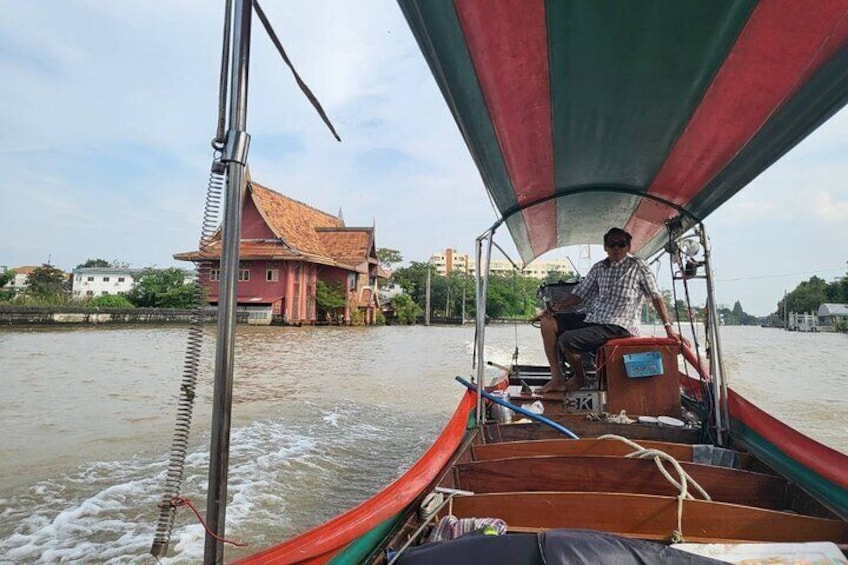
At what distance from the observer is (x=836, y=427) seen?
5773 mm

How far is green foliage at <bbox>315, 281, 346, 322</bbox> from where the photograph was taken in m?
20.1

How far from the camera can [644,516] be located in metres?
1.39

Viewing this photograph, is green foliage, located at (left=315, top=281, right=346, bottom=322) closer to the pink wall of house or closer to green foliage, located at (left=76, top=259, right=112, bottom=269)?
the pink wall of house

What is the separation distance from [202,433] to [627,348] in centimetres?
381

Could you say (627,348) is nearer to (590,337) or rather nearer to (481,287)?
(590,337)

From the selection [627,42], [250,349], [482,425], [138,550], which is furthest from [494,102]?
[250,349]

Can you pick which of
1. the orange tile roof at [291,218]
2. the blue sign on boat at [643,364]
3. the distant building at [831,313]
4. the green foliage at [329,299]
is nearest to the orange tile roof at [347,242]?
the orange tile roof at [291,218]

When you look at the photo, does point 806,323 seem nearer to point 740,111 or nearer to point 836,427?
point 836,427

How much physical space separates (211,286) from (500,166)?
1610 millimetres

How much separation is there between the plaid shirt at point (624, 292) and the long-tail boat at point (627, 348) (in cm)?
28

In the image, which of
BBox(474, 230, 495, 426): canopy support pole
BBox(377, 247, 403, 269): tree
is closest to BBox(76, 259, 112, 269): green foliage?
BBox(377, 247, 403, 269): tree

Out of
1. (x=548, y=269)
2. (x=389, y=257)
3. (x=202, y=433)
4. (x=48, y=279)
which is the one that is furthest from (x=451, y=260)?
(x=202, y=433)

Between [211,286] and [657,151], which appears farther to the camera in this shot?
[657,151]

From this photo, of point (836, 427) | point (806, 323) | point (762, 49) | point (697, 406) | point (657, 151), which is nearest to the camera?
point (762, 49)
